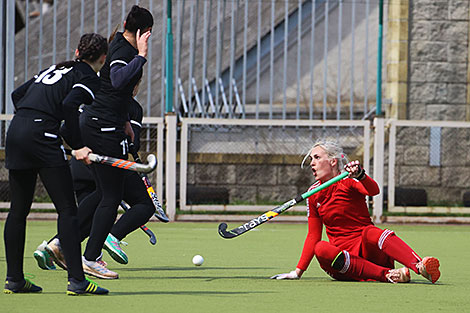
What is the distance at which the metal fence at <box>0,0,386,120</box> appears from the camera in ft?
41.2

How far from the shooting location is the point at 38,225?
10297 mm

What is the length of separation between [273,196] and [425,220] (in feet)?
7.01

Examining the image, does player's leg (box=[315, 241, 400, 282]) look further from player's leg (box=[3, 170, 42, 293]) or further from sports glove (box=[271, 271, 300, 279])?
player's leg (box=[3, 170, 42, 293])

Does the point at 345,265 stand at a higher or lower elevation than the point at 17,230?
lower

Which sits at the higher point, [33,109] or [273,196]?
[33,109]

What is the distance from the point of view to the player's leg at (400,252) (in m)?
5.21

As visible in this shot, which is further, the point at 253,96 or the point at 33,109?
the point at 253,96

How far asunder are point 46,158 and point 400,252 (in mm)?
2125

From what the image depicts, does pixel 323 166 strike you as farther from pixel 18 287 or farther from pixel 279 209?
pixel 18 287

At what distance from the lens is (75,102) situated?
15.3 ft

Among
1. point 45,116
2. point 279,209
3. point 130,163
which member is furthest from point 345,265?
point 45,116

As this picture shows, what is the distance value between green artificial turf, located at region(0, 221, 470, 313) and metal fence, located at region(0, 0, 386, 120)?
15.1 feet

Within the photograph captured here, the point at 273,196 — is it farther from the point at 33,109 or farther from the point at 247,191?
the point at 33,109

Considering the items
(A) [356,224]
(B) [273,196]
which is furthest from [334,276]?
(B) [273,196]
